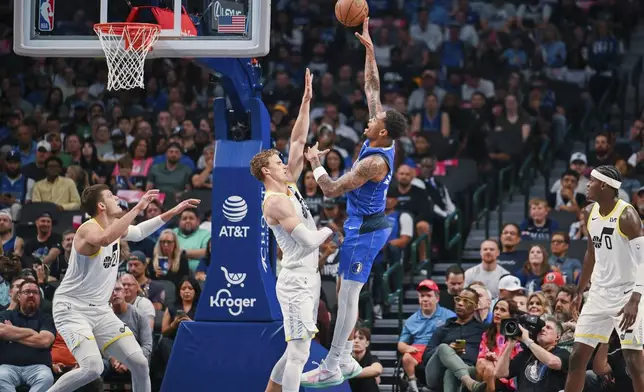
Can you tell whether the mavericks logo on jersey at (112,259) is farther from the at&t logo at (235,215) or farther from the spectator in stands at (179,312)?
the spectator in stands at (179,312)

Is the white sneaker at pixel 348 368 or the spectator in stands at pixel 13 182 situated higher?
the spectator in stands at pixel 13 182

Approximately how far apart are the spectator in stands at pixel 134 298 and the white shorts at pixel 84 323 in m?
2.36

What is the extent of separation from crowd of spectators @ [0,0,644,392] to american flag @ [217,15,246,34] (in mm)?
3363

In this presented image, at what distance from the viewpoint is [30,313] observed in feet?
46.3

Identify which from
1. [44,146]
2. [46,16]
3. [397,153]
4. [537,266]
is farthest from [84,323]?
[44,146]

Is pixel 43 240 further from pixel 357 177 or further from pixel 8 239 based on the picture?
pixel 357 177

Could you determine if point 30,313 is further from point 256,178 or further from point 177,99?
point 177,99

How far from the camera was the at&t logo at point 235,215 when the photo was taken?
13.0m

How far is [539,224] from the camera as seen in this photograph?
1695cm

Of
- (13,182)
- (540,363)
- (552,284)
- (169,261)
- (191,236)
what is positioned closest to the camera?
(540,363)

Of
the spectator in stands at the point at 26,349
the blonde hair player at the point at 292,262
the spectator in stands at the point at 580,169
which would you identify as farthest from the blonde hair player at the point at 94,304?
the spectator in stands at the point at 580,169

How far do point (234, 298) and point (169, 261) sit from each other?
3488 mm

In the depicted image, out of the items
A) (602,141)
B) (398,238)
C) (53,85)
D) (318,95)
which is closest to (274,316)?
(398,238)

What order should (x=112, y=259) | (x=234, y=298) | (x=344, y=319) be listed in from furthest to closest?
(x=234, y=298)
(x=112, y=259)
(x=344, y=319)
